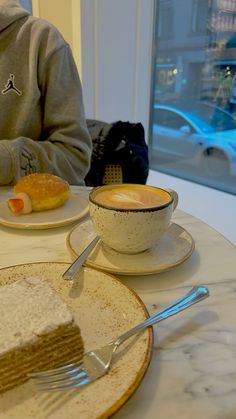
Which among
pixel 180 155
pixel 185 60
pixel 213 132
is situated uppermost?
pixel 185 60

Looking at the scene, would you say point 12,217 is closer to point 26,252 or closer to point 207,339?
point 26,252

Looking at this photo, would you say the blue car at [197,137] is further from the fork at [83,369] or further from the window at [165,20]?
the fork at [83,369]

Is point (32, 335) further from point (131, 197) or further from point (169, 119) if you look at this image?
point (169, 119)

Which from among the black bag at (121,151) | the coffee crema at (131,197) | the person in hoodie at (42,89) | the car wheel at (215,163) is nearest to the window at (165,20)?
the car wheel at (215,163)

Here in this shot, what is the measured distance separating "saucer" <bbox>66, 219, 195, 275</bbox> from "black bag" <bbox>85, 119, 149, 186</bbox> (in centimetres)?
69

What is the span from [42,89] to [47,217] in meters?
0.56

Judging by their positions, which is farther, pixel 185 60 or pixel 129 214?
pixel 185 60

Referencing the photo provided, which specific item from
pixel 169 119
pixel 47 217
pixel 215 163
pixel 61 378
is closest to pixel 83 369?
pixel 61 378

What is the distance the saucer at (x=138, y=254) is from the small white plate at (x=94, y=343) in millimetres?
38

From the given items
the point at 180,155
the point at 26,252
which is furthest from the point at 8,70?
the point at 180,155

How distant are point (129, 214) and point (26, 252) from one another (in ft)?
0.57

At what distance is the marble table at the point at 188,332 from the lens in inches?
10.6

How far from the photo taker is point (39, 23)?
970mm

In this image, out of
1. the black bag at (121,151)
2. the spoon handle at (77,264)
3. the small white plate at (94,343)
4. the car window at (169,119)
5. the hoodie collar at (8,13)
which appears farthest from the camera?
the car window at (169,119)
